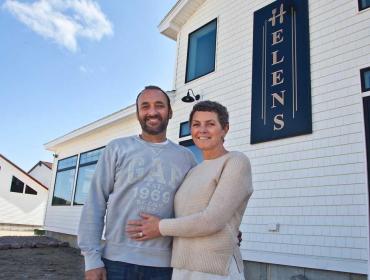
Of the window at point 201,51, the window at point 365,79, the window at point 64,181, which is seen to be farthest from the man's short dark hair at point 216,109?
the window at point 64,181

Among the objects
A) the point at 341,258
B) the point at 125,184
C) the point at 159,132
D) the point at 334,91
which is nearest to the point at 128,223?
the point at 125,184

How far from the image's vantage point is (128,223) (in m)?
1.83

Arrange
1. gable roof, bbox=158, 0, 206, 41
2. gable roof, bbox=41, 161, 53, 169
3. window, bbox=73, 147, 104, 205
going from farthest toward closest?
gable roof, bbox=41, 161, 53, 169 < window, bbox=73, 147, 104, 205 < gable roof, bbox=158, 0, 206, 41

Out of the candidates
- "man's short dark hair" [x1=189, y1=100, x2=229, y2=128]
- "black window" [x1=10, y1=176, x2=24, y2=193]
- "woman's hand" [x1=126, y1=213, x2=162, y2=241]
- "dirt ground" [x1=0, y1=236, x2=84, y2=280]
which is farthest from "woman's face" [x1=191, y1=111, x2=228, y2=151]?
"black window" [x1=10, y1=176, x2=24, y2=193]

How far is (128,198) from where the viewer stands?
191cm

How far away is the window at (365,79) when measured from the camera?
5.02 meters

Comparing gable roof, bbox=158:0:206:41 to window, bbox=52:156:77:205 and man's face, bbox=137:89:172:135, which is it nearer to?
window, bbox=52:156:77:205

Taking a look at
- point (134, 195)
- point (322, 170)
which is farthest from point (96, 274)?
point (322, 170)

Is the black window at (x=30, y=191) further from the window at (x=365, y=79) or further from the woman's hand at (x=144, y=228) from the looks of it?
the woman's hand at (x=144, y=228)

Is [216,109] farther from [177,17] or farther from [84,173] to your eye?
[84,173]

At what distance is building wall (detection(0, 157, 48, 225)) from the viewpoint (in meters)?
23.7

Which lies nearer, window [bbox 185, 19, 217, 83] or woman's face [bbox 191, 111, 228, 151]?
woman's face [bbox 191, 111, 228, 151]

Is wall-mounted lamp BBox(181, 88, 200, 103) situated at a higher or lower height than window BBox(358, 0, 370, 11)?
lower

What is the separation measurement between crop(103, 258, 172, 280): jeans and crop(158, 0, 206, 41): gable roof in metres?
7.96
